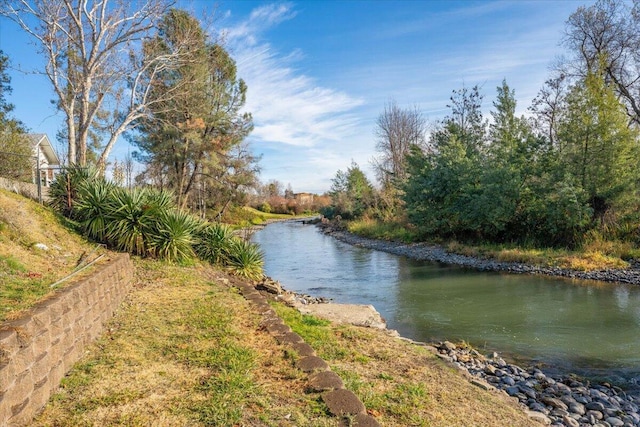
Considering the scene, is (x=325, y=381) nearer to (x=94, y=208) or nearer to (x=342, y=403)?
(x=342, y=403)

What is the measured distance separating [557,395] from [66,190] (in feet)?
31.3

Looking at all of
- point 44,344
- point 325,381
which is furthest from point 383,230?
point 44,344

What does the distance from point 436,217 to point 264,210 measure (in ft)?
124

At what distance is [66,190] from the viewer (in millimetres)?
8594

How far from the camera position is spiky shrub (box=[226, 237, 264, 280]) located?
9.41 metres

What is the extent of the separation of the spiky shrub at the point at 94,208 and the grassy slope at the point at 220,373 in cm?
159

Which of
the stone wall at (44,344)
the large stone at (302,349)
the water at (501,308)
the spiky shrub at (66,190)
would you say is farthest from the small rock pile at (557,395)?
the spiky shrub at (66,190)

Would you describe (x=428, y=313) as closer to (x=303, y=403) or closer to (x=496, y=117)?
(x=303, y=403)

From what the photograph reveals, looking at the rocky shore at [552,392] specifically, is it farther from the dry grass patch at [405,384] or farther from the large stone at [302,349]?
the large stone at [302,349]

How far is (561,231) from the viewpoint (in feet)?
51.1

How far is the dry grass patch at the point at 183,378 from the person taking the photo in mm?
2770

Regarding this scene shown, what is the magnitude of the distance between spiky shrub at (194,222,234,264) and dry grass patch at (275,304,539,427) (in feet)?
14.2

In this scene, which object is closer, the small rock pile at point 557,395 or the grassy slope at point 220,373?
the grassy slope at point 220,373

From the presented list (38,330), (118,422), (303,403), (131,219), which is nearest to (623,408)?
(303,403)
